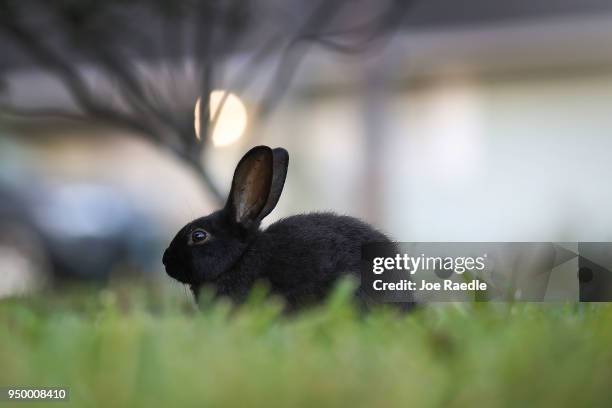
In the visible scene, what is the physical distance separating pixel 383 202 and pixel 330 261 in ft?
9.68

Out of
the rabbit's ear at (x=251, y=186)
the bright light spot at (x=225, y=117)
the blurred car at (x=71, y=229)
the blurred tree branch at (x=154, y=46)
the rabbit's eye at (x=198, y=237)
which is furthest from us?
the blurred car at (x=71, y=229)

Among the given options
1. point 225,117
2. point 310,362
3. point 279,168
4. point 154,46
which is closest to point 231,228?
point 279,168

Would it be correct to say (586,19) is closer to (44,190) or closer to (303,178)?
(303,178)

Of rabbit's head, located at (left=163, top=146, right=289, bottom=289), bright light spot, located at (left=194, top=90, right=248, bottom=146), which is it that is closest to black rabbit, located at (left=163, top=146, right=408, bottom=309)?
rabbit's head, located at (left=163, top=146, right=289, bottom=289)

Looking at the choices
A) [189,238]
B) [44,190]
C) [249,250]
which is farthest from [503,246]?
[44,190]

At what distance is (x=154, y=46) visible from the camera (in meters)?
4.40

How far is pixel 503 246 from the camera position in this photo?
1.70 m

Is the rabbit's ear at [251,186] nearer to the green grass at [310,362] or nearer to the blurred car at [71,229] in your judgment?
the green grass at [310,362]

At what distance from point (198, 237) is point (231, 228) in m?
0.08

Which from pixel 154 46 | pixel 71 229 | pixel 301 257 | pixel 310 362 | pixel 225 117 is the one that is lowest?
pixel 310 362

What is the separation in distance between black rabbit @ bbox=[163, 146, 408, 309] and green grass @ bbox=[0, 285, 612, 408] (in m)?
0.40

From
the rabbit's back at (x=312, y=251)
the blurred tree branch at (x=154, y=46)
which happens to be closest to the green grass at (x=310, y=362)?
the rabbit's back at (x=312, y=251)

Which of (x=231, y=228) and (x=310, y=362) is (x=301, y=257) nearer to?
(x=231, y=228)

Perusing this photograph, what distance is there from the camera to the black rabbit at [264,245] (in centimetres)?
173
